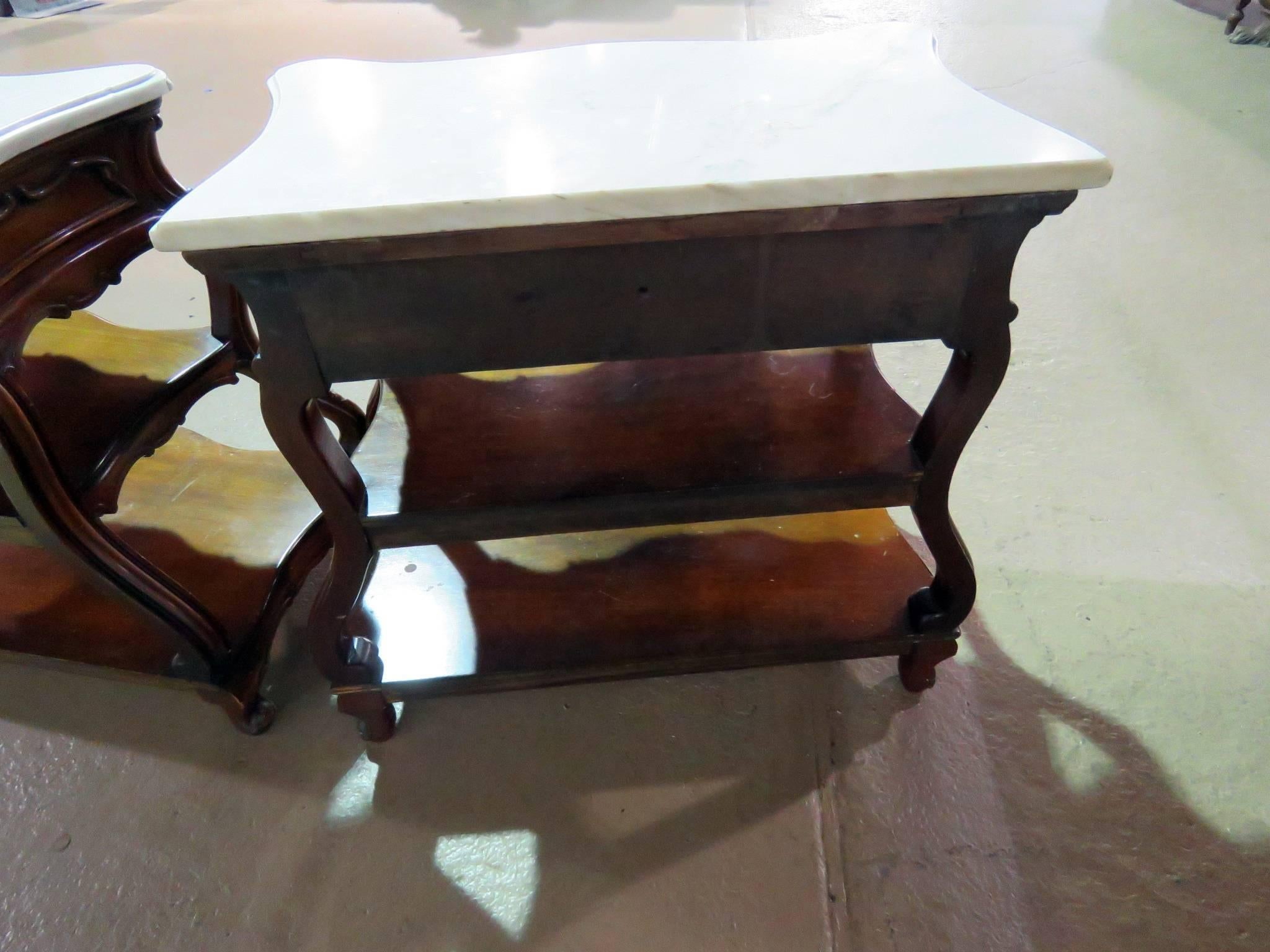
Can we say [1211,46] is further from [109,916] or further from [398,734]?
[109,916]

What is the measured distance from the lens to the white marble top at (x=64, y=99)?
783 mm

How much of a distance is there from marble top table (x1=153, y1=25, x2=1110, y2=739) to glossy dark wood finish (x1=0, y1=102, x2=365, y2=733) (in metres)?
0.19

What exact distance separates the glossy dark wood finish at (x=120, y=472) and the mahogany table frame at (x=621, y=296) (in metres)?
0.29

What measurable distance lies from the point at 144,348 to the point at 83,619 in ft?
1.30

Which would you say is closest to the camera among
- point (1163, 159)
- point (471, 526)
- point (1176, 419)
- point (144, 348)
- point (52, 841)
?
point (471, 526)

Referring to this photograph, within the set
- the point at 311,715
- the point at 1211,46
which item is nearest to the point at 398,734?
the point at 311,715

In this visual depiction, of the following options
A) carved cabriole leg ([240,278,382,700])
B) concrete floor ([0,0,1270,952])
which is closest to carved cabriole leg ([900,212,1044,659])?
concrete floor ([0,0,1270,952])

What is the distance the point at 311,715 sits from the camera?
3.60 feet

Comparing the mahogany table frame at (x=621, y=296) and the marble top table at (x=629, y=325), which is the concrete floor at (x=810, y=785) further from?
the mahogany table frame at (x=621, y=296)

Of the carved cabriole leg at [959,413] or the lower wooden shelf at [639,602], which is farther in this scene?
the lower wooden shelf at [639,602]

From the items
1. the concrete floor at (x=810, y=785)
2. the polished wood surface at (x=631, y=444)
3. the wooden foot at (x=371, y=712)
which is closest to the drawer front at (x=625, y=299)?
the polished wood surface at (x=631, y=444)

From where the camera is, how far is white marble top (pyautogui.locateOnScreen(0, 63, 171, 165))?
0.78 meters

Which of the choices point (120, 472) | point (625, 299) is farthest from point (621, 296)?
point (120, 472)

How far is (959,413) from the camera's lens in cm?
82
